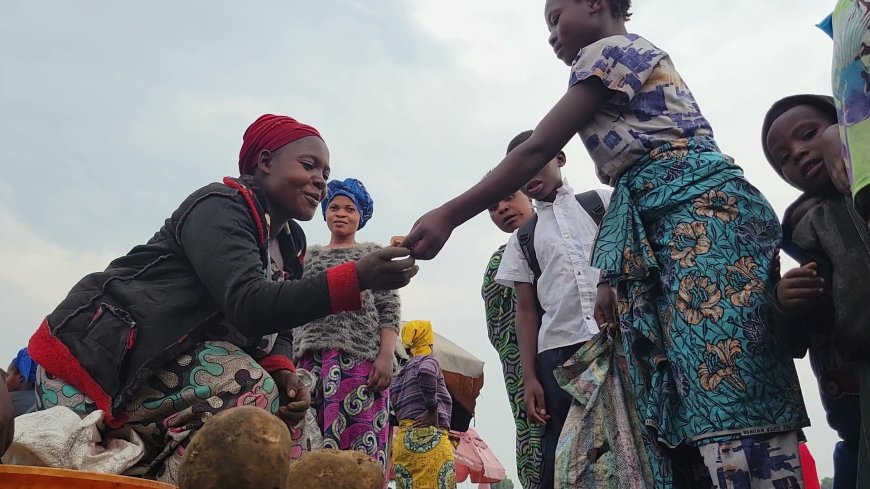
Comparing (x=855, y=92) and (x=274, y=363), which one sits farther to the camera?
(x=274, y=363)

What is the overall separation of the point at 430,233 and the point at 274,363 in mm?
956

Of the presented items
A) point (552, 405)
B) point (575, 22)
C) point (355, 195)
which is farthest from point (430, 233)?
point (355, 195)

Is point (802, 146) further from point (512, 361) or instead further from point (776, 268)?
point (512, 361)

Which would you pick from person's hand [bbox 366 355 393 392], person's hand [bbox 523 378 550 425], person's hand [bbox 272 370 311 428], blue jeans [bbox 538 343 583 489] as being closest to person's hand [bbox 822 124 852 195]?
blue jeans [bbox 538 343 583 489]

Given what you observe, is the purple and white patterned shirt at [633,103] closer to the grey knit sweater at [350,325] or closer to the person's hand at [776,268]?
the person's hand at [776,268]

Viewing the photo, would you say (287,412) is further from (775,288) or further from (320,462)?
(775,288)

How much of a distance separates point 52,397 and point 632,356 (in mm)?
1992

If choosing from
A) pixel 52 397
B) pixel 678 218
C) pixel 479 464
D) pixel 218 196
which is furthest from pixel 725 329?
pixel 479 464

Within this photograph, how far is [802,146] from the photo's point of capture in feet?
7.88

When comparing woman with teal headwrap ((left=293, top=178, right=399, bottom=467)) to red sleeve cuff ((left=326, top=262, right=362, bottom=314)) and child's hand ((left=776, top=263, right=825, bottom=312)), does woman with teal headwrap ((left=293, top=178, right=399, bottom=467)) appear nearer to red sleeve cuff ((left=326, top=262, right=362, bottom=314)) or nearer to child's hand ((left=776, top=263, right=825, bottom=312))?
red sleeve cuff ((left=326, top=262, right=362, bottom=314))

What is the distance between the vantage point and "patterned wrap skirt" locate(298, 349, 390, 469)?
182 inches

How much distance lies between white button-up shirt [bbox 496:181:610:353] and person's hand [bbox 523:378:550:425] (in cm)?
18

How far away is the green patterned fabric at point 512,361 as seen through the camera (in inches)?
149

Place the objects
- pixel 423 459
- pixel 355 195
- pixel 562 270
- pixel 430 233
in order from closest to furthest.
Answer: pixel 430 233 → pixel 562 270 → pixel 355 195 → pixel 423 459
